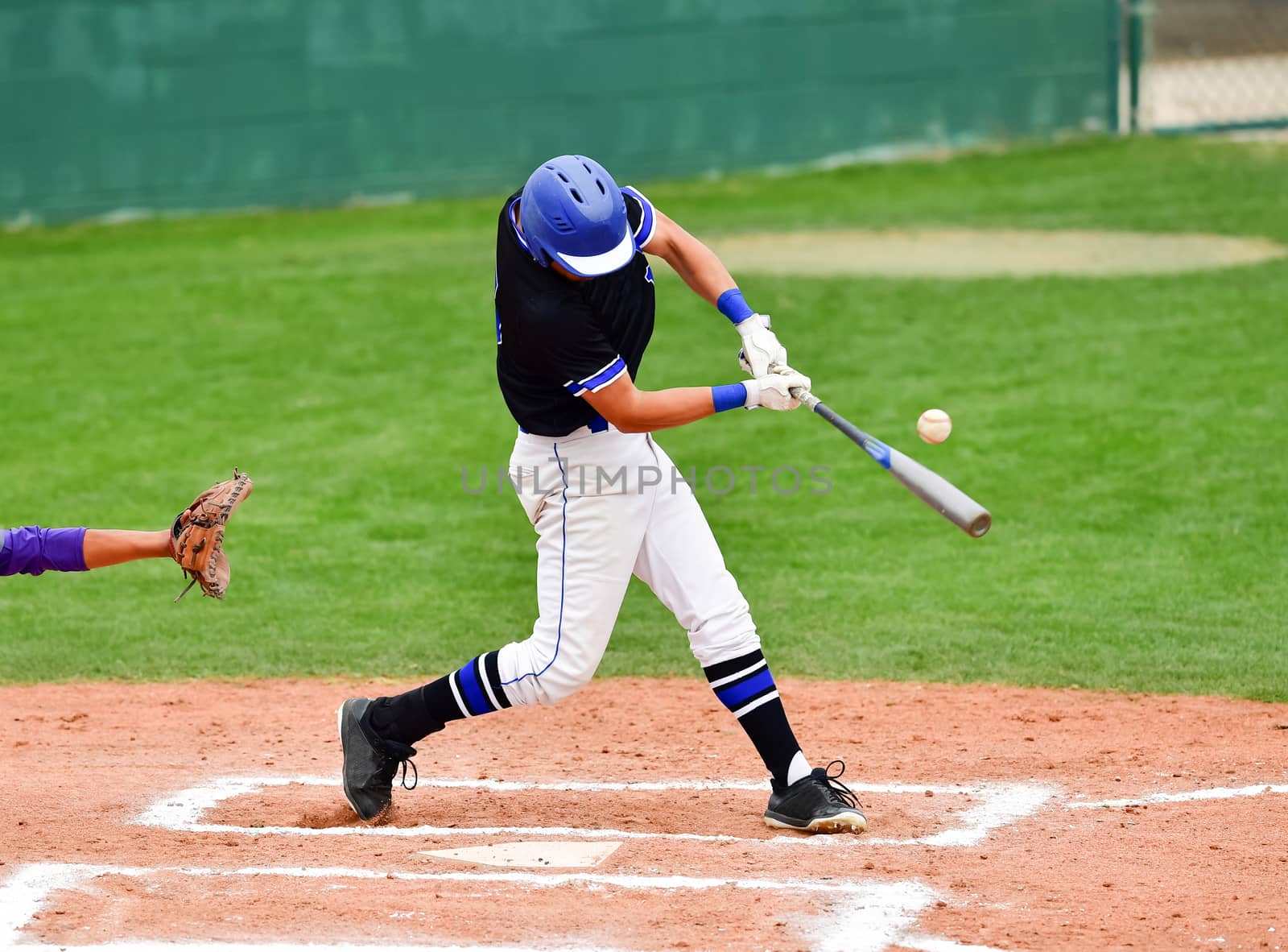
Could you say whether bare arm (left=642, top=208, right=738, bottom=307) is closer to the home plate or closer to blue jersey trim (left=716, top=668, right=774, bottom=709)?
blue jersey trim (left=716, top=668, right=774, bottom=709)

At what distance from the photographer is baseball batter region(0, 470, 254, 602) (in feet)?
16.2

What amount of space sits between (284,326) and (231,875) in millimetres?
8922

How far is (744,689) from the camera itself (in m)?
4.78

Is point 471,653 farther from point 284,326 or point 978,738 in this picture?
point 284,326

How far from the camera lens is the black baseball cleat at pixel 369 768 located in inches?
192

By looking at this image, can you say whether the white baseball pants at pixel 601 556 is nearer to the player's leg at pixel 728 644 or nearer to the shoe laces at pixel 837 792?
the player's leg at pixel 728 644

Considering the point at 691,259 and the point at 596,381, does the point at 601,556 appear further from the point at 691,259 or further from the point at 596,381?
the point at 691,259

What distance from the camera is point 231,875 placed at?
4.33 meters

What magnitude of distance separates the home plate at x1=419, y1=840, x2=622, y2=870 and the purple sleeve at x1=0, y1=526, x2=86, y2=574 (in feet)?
4.62

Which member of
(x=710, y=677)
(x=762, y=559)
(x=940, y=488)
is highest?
(x=940, y=488)

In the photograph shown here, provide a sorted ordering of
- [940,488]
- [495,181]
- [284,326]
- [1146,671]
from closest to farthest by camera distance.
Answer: [940,488] → [1146,671] → [284,326] → [495,181]

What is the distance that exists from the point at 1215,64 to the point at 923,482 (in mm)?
16588

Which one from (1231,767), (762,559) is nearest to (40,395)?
(762,559)

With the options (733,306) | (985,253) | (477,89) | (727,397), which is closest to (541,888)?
(727,397)
